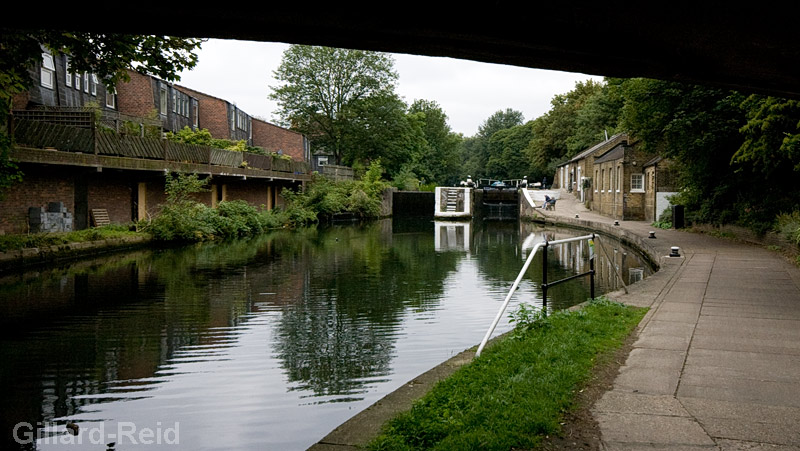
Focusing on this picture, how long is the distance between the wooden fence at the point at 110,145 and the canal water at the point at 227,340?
11.9ft

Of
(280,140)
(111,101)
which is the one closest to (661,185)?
(111,101)

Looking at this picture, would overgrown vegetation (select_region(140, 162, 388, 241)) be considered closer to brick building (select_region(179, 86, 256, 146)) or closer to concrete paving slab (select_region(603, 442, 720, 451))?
brick building (select_region(179, 86, 256, 146))

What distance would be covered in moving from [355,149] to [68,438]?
46297 millimetres

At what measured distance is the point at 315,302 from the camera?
36.4ft

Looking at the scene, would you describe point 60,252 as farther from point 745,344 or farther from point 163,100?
point 163,100

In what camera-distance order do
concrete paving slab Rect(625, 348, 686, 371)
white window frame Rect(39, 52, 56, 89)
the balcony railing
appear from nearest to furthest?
concrete paving slab Rect(625, 348, 686, 371), the balcony railing, white window frame Rect(39, 52, 56, 89)

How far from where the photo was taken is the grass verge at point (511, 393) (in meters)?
3.71

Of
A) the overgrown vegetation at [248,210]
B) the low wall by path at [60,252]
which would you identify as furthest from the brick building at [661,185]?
the low wall by path at [60,252]

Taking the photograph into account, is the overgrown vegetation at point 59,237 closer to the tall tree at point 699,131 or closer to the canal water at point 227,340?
the canal water at point 227,340

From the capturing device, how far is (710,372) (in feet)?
16.7

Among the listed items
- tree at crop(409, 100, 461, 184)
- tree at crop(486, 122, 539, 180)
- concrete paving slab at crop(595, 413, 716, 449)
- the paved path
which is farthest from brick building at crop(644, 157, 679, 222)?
tree at crop(486, 122, 539, 180)

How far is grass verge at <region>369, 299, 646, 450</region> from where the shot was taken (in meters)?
3.71

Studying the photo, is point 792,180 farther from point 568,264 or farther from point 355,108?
point 355,108

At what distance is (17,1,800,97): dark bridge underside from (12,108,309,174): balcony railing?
15.9 m
